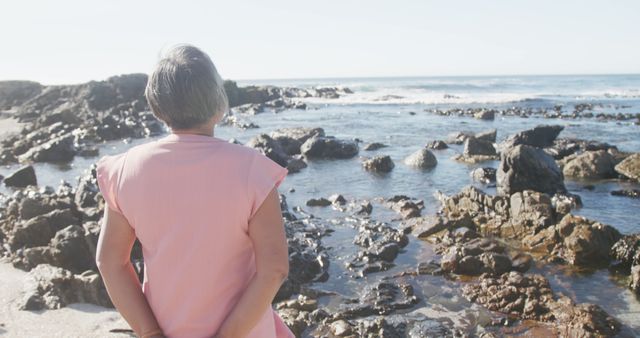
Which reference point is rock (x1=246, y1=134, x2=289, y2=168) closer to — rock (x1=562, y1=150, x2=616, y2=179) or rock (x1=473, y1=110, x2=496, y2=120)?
rock (x1=562, y1=150, x2=616, y2=179)

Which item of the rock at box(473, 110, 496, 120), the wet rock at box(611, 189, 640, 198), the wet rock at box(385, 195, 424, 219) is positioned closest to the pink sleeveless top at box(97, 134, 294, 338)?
the wet rock at box(385, 195, 424, 219)

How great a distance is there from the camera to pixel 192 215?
6.12 feet

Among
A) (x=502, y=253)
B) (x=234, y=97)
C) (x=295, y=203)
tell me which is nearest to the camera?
(x=502, y=253)

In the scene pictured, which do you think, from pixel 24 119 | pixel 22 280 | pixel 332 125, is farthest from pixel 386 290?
pixel 24 119

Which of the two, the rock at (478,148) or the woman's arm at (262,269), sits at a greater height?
the woman's arm at (262,269)

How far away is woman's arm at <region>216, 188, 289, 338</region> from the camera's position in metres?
1.86

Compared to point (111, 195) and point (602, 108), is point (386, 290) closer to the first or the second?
point (111, 195)

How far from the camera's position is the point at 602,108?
40312 millimetres

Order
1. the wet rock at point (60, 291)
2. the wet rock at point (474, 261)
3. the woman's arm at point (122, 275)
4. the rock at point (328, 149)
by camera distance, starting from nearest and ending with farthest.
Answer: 1. the woman's arm at point (122, 275)
2. the wet rock at point (60, 291)
3. the wet rock at point (474, 261)
4. the rock at point (328, 149)

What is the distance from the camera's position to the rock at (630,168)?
→ 50.0ft

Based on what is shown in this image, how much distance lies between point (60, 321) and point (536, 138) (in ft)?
63.3

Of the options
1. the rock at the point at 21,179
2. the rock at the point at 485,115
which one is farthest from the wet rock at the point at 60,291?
the rock at the point at 485,115

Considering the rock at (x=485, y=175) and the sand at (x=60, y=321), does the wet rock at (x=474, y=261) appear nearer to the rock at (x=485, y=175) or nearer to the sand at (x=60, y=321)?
the sand at (x=60, y=321)

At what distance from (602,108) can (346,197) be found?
3400 centimetres
